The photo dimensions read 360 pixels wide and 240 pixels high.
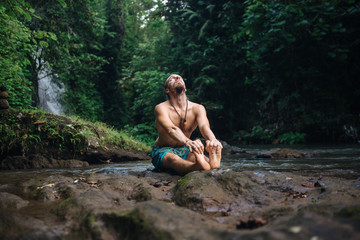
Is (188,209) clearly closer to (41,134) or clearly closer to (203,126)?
(203,126)

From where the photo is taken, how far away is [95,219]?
5.08ft

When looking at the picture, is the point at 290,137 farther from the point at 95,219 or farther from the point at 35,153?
the point at 95,219

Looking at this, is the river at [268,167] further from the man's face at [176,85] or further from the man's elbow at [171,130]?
the man's face at [176,85]

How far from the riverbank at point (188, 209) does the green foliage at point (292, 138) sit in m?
8.28

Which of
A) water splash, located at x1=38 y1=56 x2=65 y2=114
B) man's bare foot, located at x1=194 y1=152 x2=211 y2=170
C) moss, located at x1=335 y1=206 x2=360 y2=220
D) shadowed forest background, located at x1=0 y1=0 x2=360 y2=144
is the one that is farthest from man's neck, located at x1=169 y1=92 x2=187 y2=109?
water splash, located at x1=38 y1=56 x2=65 y2=114

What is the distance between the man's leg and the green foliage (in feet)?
28.7

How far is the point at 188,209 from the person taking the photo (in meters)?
1.87

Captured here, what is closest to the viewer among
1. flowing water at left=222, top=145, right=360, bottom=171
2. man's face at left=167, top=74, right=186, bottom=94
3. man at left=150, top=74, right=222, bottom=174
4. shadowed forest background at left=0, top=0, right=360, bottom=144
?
man at left=150, top=74, right=222, bottom=174

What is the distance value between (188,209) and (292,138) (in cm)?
1027

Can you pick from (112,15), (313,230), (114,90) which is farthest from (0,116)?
(112,15)

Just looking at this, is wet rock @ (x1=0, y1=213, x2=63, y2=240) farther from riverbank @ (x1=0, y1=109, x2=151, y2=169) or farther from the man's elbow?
riverbank @ (x1=0, y1=109, x2=151, y2=169)

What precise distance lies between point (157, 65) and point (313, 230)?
17430 mm

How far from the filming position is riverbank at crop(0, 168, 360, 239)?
3.94ft

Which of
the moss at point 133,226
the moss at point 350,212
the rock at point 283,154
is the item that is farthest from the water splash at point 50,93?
the moss at point 350,212
